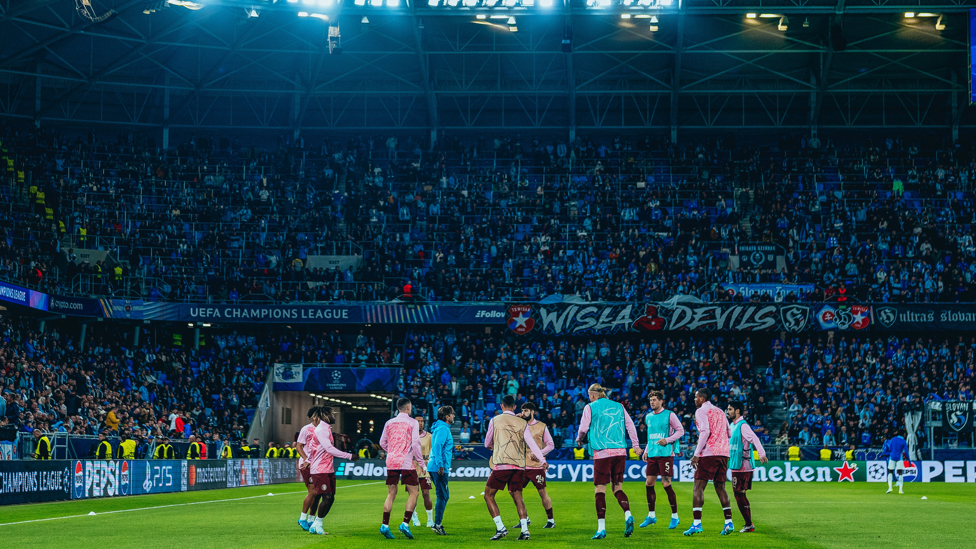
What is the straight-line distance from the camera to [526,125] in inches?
2325

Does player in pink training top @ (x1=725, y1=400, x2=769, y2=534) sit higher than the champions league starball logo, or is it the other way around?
player in pink training top @ (x1=725, y1=400, x2=769, y2=534)

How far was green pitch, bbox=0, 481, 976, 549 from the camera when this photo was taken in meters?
15.5

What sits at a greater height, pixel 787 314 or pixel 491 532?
pixel 787 314

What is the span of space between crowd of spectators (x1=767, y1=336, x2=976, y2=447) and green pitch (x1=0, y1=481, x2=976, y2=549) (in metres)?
12.9

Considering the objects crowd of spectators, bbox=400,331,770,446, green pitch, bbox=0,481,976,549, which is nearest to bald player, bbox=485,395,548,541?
green pitch, bbox=0,481,976,549

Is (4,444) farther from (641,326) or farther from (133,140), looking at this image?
(133,140)

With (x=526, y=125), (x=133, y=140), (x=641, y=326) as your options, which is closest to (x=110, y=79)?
(x=133, y=140)

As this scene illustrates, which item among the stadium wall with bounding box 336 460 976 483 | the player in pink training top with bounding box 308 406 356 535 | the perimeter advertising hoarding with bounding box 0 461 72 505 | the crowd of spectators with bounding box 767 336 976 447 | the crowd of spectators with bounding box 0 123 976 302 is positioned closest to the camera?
the player in pink training top with bounding box 308 406 356 535

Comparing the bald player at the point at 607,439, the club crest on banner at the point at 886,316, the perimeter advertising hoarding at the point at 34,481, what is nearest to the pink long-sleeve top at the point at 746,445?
the bald player at the point at 607,439

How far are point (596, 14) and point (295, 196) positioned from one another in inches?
756

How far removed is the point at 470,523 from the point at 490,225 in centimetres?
3516

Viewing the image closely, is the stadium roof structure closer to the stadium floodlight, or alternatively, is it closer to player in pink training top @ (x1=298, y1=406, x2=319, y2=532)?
the stadium floodlight

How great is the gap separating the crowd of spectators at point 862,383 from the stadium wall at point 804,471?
1490 millimetres

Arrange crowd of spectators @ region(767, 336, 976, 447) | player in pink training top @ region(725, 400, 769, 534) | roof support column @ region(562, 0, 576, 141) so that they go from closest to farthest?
player in pink training top @ region(725, 400, 769, 534), crowd of spectators @ region(767, 336, 976, 447), roof support column @ region(562, 0, 576, 141)
